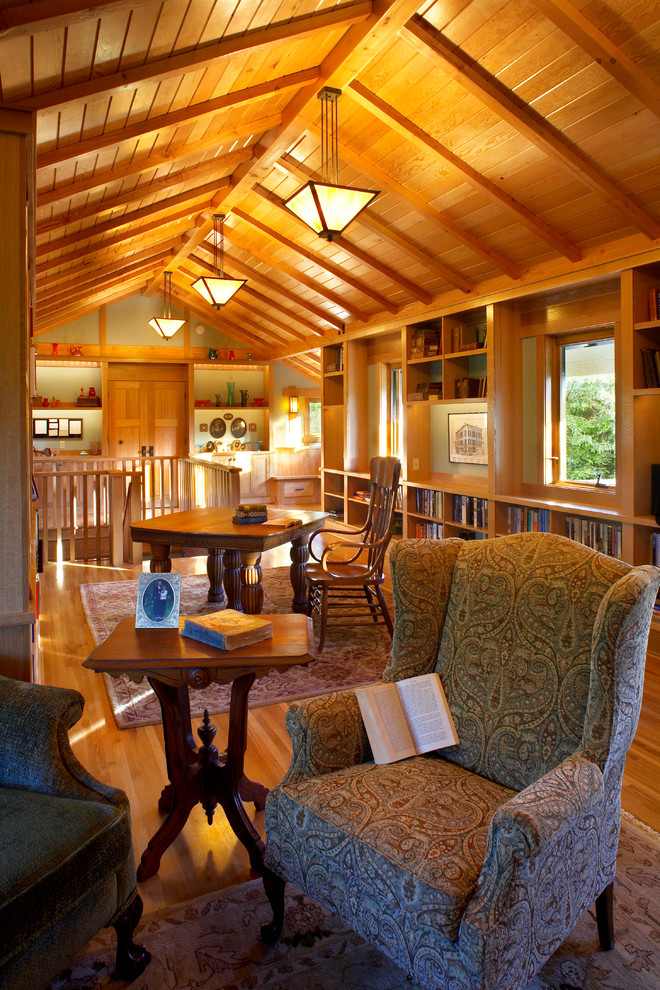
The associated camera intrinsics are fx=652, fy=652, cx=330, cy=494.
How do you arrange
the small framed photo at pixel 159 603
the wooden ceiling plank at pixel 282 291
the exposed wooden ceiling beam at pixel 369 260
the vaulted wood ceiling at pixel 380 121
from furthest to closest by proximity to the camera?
the wooden ceiling plank at pixel 282 291 < the exposed wooden ceiling beam at pixel 369 260 < the vaulted wood ceiling at pixel 380 121 < the small framed photo at pixel 159 603

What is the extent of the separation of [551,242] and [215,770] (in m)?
4.03

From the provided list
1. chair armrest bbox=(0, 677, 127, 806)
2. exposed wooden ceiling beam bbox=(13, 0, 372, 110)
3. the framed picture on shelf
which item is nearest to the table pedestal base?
chair armrest bbox=(0, 677, 127, 806)

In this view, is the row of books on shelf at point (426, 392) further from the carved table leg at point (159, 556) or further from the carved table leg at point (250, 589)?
the carved table leg at point (159, 556)

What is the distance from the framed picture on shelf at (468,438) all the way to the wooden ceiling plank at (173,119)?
10.4 ft

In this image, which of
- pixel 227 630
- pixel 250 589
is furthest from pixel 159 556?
pixel 227 630

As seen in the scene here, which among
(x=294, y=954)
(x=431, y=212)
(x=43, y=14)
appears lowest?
(x=294, y=954)

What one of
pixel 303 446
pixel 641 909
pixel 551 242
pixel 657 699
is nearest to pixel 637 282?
pixel 551 242

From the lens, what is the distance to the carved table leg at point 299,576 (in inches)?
185

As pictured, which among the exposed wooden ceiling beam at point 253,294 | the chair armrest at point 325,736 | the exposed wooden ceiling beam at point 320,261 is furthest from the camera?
the exposed wooden ceiling beam at point 253,294

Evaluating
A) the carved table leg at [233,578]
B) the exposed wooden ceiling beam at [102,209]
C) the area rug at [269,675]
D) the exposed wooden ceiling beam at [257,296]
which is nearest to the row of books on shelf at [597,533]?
the area rug at [269,675]

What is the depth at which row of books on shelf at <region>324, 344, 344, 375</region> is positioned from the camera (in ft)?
28.9

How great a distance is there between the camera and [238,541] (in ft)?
13.0

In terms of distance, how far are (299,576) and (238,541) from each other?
93 centimetres

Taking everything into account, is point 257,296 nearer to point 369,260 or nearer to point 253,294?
point 253,294
